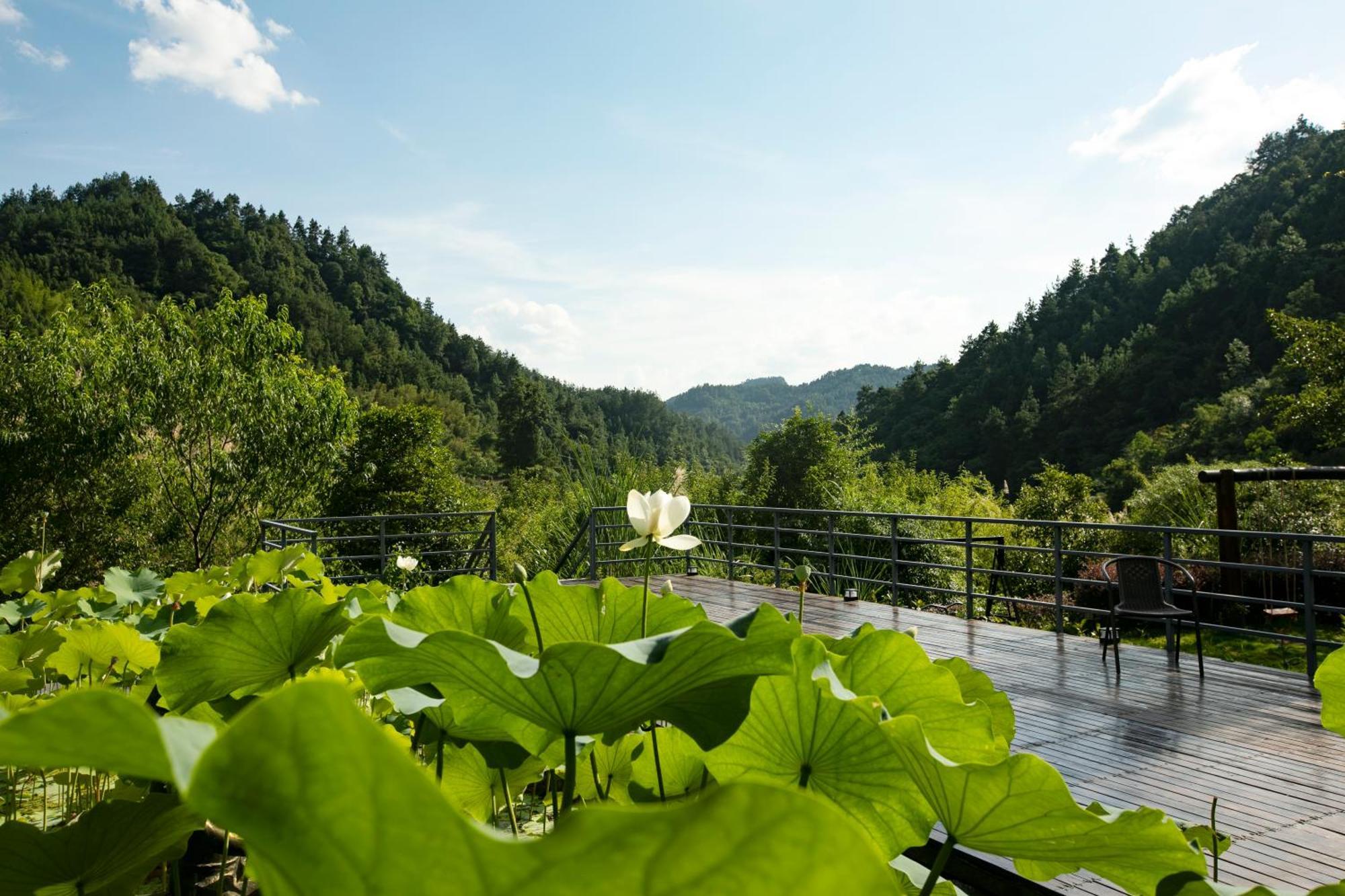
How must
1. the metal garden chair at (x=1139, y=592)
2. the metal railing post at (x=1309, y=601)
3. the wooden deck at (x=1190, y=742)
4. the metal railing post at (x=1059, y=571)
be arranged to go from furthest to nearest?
the metal railing post at (x=1059, y=571) → the metal garden chair at (x=1139, y=592) → the metal railing post at (x=1309, y=601) → the wooden deck at (x=1190, y=742)

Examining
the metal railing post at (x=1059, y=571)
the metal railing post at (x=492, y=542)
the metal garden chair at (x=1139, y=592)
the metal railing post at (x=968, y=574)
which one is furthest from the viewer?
the metal railing post at (x=492, y=542)

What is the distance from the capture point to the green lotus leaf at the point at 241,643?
66 cm

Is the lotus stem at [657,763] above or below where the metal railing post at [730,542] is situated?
above

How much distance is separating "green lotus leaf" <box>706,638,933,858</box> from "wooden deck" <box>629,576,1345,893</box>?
6.36ft

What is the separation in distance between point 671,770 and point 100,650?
2.70ft

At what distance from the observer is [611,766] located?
747 millimetres

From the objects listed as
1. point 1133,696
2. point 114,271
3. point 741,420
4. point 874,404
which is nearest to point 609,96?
point 1133,696

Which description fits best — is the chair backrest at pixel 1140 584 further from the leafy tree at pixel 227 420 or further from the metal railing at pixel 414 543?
the leafy tree at pixel 227 420

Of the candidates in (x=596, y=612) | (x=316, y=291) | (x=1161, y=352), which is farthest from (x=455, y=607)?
(x=316, y=291)

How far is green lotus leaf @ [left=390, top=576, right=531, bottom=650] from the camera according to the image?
69 centimetres

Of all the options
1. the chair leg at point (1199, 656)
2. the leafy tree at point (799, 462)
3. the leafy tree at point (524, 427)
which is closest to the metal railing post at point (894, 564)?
the chair leg at point (1199, 656)

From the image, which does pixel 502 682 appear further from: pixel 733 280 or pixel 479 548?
pixel 733 280

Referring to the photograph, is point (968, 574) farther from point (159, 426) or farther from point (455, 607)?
point (159, 426)

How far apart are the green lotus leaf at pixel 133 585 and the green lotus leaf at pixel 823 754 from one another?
1.59 metres
